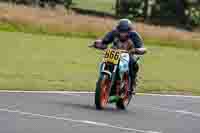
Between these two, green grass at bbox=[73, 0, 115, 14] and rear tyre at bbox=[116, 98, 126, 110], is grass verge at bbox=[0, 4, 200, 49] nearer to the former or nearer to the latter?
rear tyre at bbox=[116, 98, 126, 110]

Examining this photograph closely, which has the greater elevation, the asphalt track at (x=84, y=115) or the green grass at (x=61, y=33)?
the asphalt track at (x=84, y=115)

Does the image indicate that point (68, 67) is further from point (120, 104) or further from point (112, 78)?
point (112, 78)

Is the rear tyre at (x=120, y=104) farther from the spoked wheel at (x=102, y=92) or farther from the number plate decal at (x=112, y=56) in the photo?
the number plate decal at (x=112, y=56)

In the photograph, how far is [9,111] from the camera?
48.3ft

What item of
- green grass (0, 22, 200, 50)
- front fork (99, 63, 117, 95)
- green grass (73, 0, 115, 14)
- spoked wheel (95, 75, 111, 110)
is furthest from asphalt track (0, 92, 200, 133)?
green grass (73, 0, 115, 14)

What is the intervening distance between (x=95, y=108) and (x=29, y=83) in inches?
216

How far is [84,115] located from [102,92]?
106 centimetres

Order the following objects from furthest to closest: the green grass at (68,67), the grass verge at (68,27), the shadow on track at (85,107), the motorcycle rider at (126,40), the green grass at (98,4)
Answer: the green grass at (98,4) → the grass verge at (68,27) → the green grass at (68,67) → the motorcycle rider at (126,40) → the shadow on track at (85,107)

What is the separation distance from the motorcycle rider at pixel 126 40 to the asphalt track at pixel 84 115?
111 cm

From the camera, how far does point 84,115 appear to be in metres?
14.9

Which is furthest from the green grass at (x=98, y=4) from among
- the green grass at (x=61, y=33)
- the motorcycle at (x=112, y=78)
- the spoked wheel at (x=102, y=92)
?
the spoked wheel at (x=102, y=92)

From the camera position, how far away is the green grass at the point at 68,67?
22686 millimetres

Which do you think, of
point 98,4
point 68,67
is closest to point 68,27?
point 68,67

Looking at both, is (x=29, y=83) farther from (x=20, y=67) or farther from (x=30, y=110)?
(x=30, y=110)
